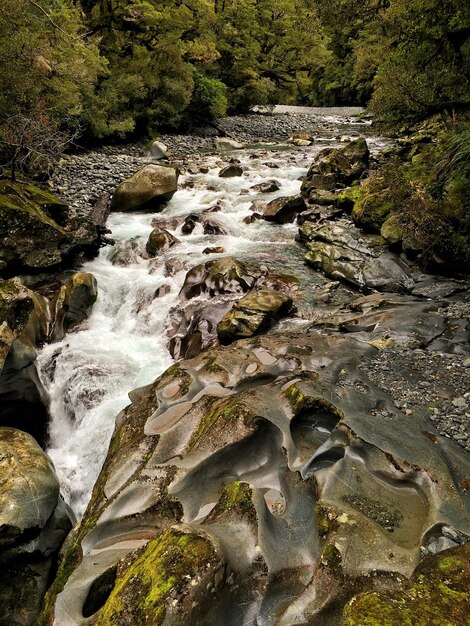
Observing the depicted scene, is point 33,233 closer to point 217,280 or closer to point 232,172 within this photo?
point 217,280

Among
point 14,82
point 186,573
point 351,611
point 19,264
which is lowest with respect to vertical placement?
point 19,264

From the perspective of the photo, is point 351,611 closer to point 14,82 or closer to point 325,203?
point 325,203

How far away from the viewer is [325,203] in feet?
44.5

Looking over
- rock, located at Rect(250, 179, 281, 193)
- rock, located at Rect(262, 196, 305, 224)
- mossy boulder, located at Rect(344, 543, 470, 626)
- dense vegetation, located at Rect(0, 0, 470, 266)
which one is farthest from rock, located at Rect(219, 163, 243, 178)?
mossy boulder, located at Rect(344, 543, 470, 626)

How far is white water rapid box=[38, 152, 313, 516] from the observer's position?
6328mm

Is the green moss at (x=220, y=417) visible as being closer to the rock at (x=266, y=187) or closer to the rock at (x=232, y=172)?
the rock at (x=266, y=187)

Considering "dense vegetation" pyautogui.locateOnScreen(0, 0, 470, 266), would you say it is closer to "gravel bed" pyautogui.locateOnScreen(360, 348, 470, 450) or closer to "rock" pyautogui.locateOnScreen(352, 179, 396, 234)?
"rock" pyautogui.locateOnScreen(352, 179, 396, 234)

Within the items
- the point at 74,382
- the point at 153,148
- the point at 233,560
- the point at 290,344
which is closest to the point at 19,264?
the point at 74,382

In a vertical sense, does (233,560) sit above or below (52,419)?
above

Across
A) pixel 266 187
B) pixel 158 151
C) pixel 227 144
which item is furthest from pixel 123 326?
pixel 227 144

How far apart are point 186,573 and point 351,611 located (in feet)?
3.50

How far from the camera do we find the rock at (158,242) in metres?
11.2

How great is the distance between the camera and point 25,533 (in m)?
4.00

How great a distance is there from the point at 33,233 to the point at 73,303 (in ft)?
6.71
